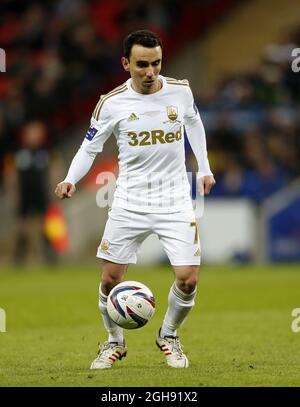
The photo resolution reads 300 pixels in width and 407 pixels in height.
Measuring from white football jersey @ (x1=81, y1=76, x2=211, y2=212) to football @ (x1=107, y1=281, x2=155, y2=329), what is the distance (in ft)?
1.96

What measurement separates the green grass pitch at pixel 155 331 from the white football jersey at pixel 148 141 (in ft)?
4.05

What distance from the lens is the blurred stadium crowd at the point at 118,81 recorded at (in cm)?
2066

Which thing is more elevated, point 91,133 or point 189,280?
point 91,133

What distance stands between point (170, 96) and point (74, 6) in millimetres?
17321

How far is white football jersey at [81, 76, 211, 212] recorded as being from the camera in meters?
8.36

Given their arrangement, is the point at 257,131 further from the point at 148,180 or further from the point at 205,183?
the point at 148,180

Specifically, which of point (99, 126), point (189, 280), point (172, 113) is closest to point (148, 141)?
point (172, 113)

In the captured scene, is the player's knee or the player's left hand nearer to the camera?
the player's knee

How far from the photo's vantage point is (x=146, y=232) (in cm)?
851

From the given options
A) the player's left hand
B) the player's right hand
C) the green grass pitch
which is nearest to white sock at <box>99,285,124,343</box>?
the green grass pitch

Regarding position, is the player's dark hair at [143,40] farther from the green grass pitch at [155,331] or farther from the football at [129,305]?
the green grass pitch at [155,331]

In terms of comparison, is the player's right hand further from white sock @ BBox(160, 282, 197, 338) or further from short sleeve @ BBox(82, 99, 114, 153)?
white sock @ BBox(160, 282, 197, 338)

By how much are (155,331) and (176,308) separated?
2714 mm
